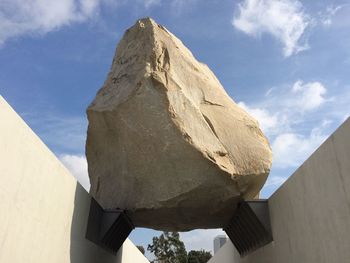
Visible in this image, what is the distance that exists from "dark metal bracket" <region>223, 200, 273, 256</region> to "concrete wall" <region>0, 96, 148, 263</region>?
357 centimetres

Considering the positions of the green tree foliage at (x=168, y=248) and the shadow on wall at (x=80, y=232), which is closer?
the shadow on wall at (x=80, y=232)

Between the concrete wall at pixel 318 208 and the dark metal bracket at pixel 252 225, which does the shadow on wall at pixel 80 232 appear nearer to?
the dark metal bracket at pixel 252 225

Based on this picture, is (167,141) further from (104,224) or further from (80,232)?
(104,224)

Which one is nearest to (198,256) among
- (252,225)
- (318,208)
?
(252,225)

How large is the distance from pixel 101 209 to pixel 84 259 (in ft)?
4.06

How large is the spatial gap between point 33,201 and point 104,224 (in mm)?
3529

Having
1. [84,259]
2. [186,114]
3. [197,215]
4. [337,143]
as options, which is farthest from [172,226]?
[337,143]

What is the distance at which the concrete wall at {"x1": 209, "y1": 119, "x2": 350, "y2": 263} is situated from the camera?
14.6 feet

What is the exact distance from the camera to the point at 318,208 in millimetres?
5141

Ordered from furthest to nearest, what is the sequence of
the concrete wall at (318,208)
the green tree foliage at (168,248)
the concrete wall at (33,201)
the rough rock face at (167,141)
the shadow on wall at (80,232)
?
1. the green tree foliage at (168,248)
2. the rough rock face at (167,141)
3. the shadow on wall at (80,232)
4. the concrete wall at (318,208)
5. the concrete wall at (33,201)

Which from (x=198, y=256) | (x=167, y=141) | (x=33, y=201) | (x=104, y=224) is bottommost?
(x=33, y=201)

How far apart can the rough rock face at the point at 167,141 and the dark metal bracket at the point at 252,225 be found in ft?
0.95

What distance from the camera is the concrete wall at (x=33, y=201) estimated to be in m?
4.08

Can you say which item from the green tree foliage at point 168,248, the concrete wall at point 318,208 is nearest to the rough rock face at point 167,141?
the concrete wall at point 318,208
